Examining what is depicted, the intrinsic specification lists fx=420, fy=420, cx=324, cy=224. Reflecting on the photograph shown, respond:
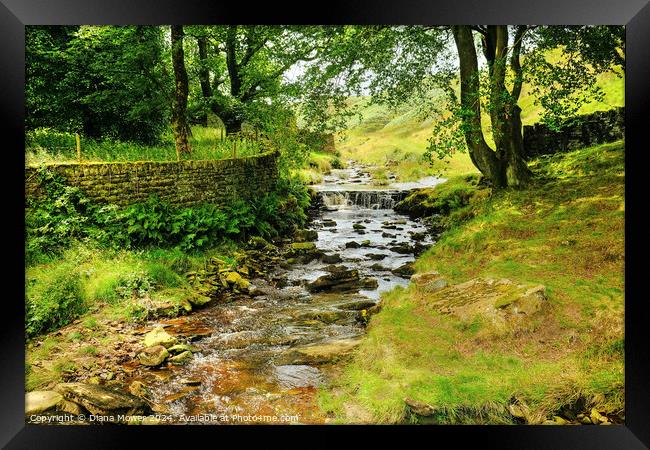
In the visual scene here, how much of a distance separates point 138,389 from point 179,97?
2.88 meters

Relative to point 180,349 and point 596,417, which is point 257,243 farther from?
point 596,417

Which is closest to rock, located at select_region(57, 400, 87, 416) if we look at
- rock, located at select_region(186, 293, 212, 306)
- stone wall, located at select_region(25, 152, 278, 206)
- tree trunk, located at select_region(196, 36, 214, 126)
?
rock, located at select_region(186, 293, 212, 306)

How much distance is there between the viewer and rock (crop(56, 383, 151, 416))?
3.54m

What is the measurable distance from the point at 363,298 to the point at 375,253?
0.50 meters

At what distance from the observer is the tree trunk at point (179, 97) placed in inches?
167

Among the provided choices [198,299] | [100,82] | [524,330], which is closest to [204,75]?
[100,82]

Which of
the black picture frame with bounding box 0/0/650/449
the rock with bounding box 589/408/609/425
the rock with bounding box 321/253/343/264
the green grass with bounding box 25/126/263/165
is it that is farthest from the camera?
the rock with bounding box 321/253/343/264

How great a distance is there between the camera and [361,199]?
15.4ft

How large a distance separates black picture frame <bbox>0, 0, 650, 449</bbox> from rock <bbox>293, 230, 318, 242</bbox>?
191 centimetres

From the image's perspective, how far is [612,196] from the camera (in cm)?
394

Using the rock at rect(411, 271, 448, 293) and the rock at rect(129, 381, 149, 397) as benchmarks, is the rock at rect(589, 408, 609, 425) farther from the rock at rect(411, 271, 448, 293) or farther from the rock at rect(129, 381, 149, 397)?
the rock at rect(129, 381, 149, 397)

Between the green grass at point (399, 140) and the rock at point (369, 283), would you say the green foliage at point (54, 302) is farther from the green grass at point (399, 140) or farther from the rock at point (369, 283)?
the green grass at point (399, 140)

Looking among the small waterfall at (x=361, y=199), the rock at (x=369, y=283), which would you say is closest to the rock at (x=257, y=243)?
the small waterfall at (x=361, y=199)
